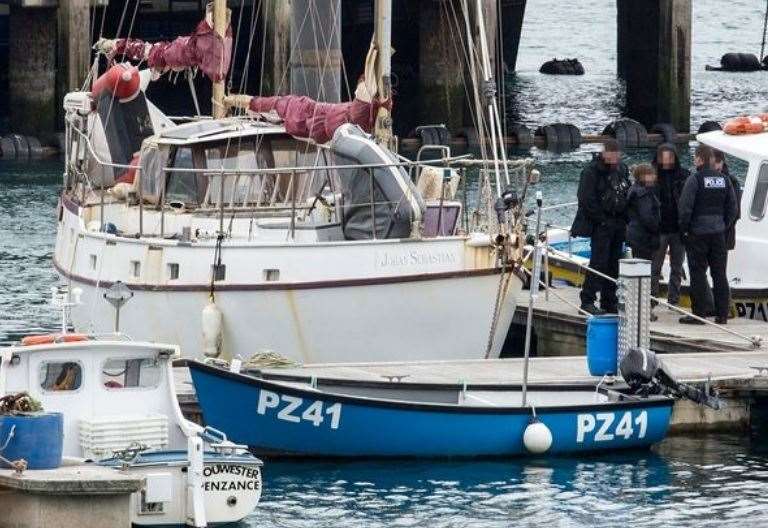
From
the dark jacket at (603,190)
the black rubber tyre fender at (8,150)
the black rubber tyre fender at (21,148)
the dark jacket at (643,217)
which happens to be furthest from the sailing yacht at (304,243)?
the black rubber tyre fender at (8,150)

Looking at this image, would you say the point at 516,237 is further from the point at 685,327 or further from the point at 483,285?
Answer: the point at 685,327

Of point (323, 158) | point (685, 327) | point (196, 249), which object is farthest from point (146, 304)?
point (685, 327)

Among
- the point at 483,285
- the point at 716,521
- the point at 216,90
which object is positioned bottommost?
the point at 716,521

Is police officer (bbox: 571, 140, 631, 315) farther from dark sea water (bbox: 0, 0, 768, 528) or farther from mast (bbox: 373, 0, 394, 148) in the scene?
dark sea water (bbox: 0, 0, 768, 528)

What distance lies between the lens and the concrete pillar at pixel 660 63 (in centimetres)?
5122

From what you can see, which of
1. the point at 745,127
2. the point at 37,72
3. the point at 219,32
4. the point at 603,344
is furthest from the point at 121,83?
the point at 37,72

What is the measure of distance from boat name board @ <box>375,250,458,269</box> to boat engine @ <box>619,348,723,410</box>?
276cm

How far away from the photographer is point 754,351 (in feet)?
71.9

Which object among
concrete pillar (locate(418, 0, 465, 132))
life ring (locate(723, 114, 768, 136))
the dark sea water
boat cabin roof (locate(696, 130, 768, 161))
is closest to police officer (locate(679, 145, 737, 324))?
boat cabin roof (locate(696, 130, 768, 161))

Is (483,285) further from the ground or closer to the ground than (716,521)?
further from the ground

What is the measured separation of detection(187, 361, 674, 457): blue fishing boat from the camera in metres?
18.8

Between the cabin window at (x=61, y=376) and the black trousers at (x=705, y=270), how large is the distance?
8.13 meters

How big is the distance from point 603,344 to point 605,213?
3.16 metres

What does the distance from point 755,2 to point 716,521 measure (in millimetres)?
138348
